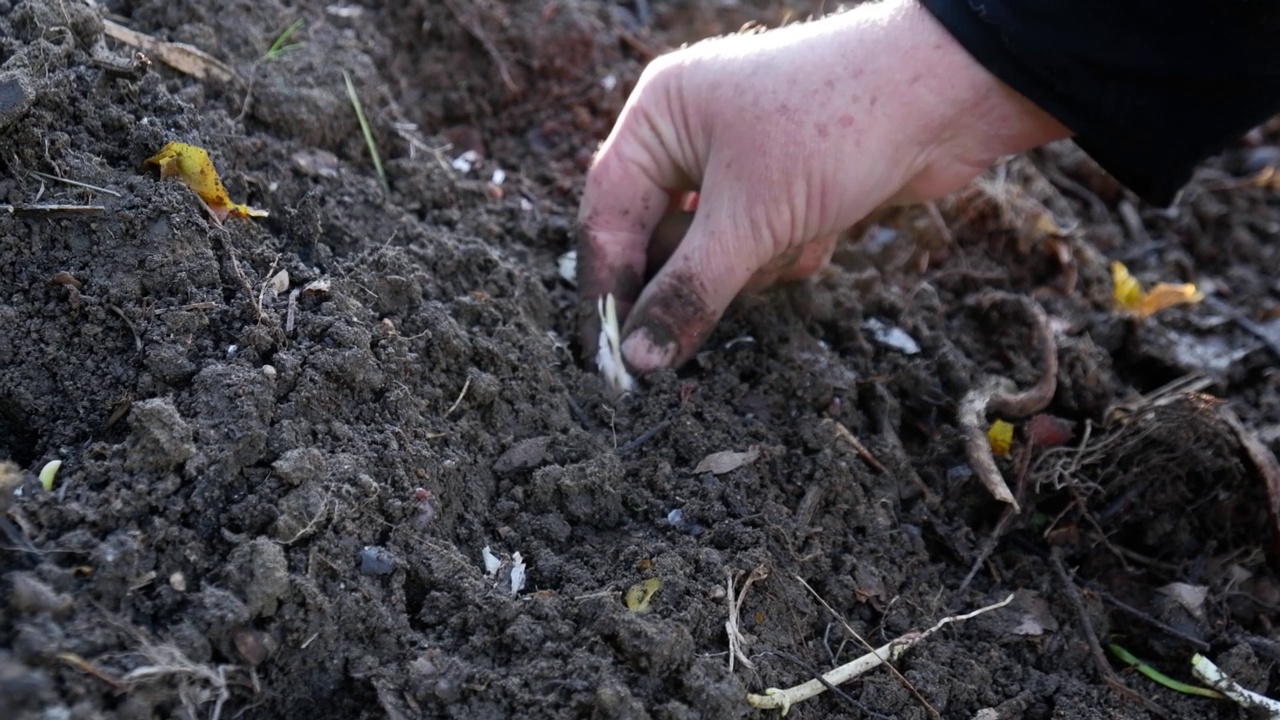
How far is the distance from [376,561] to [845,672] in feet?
2.41

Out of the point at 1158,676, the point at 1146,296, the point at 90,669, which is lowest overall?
the point at 1158,676

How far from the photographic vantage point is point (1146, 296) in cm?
260

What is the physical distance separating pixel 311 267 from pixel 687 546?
823mm

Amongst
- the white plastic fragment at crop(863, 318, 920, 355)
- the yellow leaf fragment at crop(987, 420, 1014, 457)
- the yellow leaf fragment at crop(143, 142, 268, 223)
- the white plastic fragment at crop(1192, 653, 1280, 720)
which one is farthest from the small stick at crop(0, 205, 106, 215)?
the white plastic fragment at crop(1192, 653, 1280, 720)

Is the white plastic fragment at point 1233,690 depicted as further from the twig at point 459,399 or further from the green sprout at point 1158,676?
the twig at point 459,399

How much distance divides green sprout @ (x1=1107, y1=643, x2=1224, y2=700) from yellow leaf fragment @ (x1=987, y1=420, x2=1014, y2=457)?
407mm

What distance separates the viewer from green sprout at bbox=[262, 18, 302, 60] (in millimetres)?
2191

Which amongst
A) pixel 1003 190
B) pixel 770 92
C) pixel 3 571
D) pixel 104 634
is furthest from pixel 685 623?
pixel 1003 190

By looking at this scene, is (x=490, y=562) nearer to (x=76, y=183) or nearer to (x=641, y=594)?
(x=641, y=594)

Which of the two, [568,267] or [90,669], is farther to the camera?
[568,267]

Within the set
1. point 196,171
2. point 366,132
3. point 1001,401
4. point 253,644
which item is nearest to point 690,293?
point 1001,401

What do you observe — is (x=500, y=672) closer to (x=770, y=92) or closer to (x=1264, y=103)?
(x=770, y=92)

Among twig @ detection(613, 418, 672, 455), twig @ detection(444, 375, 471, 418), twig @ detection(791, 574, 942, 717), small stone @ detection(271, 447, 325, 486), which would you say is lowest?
twig @ detection(791, 574, 942, 717)

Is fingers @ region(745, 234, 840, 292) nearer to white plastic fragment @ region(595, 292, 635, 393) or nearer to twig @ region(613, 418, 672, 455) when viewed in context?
white plastic fragment @ region(595, 292, 635, 393)
